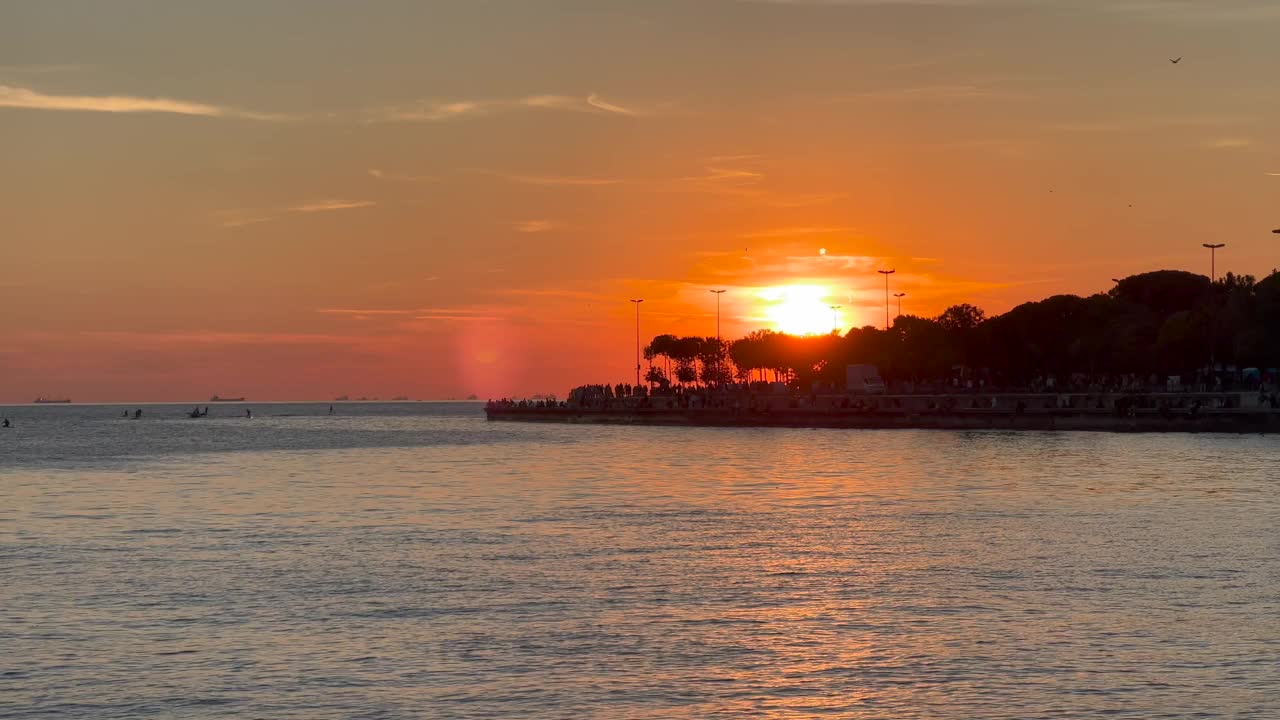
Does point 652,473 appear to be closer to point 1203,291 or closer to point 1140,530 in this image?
point 1140,530

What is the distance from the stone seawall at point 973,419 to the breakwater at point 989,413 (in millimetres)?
78

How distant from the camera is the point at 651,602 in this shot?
2591cm

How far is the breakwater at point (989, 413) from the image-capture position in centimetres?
11212

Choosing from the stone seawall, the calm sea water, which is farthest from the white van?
the calm sea water

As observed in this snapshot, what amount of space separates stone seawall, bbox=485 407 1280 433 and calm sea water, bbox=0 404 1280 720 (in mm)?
54809

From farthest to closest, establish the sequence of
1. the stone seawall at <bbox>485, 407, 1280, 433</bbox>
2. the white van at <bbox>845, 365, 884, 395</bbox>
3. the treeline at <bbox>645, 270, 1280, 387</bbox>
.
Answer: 1. the white van at <bbox>845, 365, 884, 395</bbox>
2. the treeline at <bbox>645, 270, 1280, 387</bbox>
3. the stone seawall at <bbox>485, 407, 1280, 433</bbox>

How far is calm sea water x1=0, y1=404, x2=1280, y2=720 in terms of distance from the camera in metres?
18.3

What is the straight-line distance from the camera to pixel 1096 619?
2352 centimetres

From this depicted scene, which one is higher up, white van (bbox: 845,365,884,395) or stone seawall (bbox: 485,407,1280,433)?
white van (bbox: 845,365,884,395)

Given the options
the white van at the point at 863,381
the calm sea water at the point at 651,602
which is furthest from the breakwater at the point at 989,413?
the calm sea water at the point at 651,602

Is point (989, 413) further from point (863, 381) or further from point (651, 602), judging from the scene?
point (651, 602)

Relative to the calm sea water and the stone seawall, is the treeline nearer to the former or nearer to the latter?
the stone seawall

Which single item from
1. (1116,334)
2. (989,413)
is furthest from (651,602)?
(1116,334)

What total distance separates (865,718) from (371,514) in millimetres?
32565
